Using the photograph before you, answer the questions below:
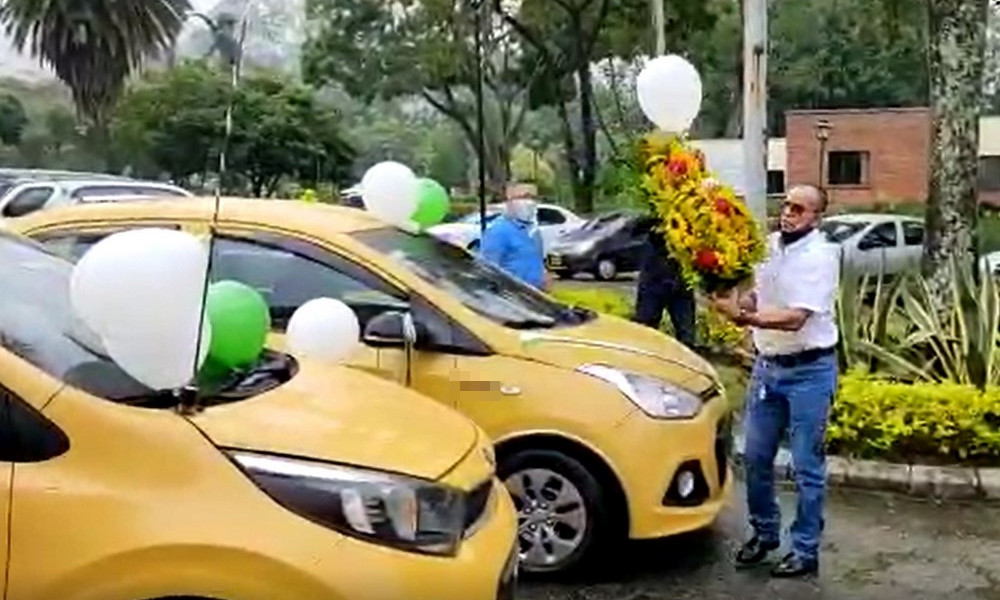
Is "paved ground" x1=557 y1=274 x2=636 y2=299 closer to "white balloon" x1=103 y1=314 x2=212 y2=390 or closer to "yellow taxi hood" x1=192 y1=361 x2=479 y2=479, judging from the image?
"yellow taxi hood" x1=192 y1=361 x2=479 y2=479

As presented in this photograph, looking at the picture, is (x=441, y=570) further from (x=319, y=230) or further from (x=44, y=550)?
(x=319, y=230)

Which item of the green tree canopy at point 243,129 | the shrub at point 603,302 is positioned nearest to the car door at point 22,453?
the shrub at point 603,302

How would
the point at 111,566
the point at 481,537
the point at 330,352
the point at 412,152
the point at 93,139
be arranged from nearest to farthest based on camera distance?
1. the point at 111,566
2. the point at 481,537
3. the point at 330,352
4. the point at 93,139
5. the point at 412,152

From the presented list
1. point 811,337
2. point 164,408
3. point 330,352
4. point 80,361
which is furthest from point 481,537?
point 811,337

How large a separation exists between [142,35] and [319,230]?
26235 mm

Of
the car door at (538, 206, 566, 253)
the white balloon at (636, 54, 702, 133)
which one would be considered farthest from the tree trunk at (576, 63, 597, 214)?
the white balloon at (636, 54, 702, 133)

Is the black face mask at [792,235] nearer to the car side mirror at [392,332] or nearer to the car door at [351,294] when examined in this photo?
the car door at [351,294]

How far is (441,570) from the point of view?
11.5 feet

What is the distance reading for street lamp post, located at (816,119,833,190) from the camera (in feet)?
130

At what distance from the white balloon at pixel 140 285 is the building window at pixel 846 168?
39.4m

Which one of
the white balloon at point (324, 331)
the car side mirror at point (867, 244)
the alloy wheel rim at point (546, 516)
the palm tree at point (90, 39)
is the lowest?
the car side mirror at point (867, 244)

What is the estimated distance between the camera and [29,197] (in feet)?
56.5

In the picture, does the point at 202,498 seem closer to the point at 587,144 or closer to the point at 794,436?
the point at 794,436

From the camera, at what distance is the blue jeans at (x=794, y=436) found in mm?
5598
